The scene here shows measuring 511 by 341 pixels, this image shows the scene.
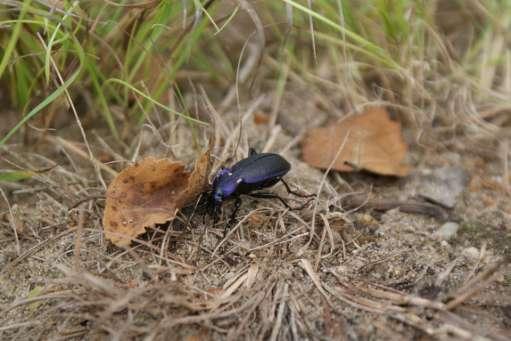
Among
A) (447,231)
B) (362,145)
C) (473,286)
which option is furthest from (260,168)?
(473,286)

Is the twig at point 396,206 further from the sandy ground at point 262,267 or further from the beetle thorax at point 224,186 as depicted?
the beetle thorax at point 224,186

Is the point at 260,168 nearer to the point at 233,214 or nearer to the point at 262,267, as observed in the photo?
the point at 233,214

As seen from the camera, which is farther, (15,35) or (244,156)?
(244,156)

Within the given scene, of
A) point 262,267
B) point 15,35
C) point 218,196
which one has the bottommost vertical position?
point 262,267

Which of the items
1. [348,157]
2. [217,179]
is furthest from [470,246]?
[217,179]

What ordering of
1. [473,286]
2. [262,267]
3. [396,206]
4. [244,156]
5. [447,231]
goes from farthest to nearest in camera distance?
[244,156] → [396,206] → [447,231] → [262,267] → [473,286]

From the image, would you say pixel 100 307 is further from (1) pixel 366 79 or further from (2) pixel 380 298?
(1) pixel 366 79

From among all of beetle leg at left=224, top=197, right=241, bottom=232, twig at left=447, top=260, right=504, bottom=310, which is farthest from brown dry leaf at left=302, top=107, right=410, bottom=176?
twig at left=447, top=260, right=504, bottom=310

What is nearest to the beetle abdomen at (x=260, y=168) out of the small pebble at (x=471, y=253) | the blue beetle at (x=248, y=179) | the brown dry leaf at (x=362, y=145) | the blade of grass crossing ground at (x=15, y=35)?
the blue beetle at (x=248, y=179)

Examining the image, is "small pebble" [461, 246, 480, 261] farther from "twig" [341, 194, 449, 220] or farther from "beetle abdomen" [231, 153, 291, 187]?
"beetle abdomen" [231, 153, 291, 187]
